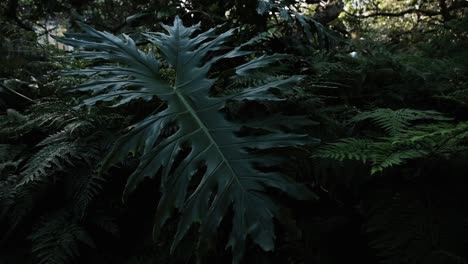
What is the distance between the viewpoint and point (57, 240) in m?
1.17

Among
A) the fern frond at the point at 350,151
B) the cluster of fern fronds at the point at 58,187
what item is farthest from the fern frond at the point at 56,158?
the fern frond at the point at 350,151

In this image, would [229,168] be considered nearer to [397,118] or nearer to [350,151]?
[350,151]

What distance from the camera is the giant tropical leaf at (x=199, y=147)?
2.67ft

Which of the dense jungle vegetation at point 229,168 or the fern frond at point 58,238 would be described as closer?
the dense jungle vegetation at point 229,168

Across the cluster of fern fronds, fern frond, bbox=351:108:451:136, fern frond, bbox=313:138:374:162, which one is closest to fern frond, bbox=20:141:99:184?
the cluster of fern fronds

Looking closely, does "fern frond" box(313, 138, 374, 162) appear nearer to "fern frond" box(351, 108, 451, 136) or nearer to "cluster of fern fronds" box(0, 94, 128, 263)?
"fern frond" box(351, 108, 451, 136)

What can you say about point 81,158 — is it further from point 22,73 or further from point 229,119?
point 22,73

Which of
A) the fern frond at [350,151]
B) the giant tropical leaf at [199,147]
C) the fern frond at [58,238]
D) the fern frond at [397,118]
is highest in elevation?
the giant tropical leaf at [199,147]

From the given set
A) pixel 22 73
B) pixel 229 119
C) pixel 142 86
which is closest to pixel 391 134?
pixel 229 119

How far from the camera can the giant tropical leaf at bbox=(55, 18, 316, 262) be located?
814mm

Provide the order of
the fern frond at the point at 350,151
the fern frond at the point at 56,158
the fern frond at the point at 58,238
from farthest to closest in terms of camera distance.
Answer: the fern frond at the point at 56,158 → the fern frond at the point at 58,238 → the fern frond at the point at 350,151

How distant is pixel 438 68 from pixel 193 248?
1.64 m

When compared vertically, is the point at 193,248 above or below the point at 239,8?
below

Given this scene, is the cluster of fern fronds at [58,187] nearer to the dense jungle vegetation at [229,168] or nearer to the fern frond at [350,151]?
the dense jungle vegetation at [229,168]
